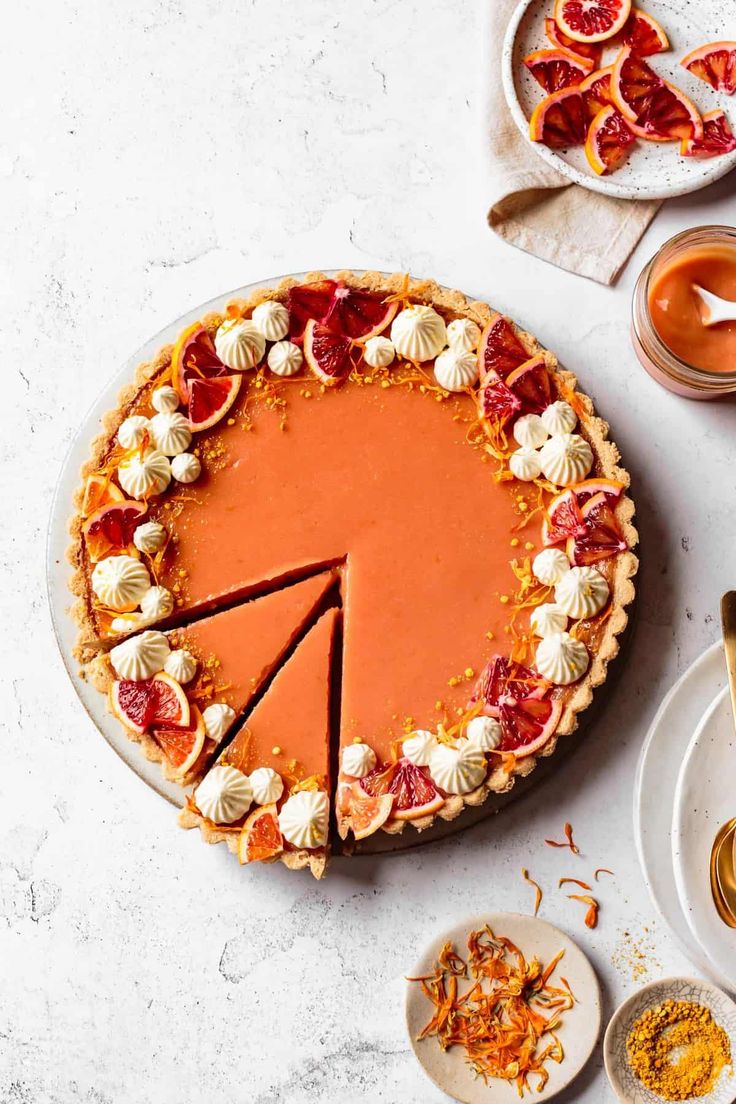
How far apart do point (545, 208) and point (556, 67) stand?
1.80 ft

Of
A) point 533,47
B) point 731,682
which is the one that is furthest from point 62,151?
point 731,682

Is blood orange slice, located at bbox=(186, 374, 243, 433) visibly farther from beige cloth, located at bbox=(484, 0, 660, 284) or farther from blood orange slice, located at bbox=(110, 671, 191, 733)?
beige cloth, located at bbox=(484, 0, 660, 284)

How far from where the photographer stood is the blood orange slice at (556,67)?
15.1 feet

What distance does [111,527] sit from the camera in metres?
4.23

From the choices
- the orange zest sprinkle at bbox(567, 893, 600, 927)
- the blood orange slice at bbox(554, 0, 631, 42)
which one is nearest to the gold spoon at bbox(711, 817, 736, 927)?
the orange zest sprinkle at bbox(567, 893, 600, 927)

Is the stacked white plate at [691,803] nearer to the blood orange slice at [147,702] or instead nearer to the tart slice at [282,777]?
the tart slice at [282,777]

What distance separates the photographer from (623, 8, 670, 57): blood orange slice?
458 centimetres

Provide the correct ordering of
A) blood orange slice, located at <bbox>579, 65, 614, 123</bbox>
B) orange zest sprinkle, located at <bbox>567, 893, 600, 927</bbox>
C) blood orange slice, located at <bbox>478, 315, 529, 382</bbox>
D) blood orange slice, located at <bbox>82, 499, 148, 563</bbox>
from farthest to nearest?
blood orange slice, located at <bbox>579, 65, 614, 123</bbox>
orange zest sprinkle, located at <bbox>567, 893, 600, 927</bbox>
blood orange slice, located at <bbox>478, 315, 529, 382</bbox>
blood orange slice, located at <bbox>82, 499, 148, 563</bbox>

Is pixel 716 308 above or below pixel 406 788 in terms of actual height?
above

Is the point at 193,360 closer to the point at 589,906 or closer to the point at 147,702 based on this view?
the point at 147,702

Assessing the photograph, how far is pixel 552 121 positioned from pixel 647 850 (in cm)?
291

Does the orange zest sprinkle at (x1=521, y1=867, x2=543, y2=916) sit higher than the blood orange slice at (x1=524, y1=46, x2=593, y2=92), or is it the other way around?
the blood orange slice at (x1=524, y1=46, x2=593, y2=92)

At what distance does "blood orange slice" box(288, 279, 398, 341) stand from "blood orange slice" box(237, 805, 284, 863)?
179cm

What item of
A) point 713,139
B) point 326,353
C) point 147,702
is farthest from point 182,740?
point 713,139
